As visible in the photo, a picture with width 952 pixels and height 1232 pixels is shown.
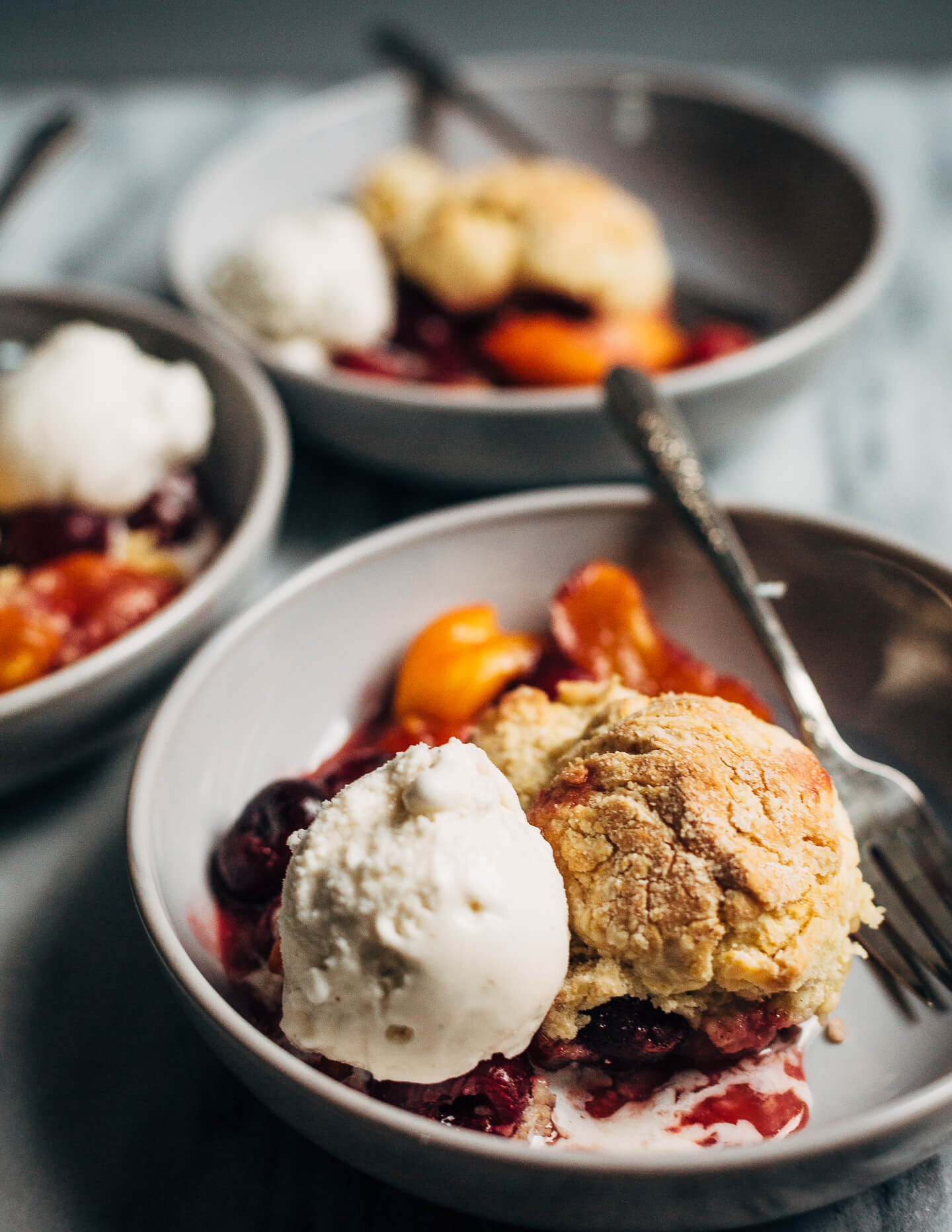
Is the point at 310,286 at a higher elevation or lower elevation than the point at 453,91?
lower

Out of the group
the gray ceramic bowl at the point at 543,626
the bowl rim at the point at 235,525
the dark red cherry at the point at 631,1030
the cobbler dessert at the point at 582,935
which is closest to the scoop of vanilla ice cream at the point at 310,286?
the bowl rim at the point at 235,525

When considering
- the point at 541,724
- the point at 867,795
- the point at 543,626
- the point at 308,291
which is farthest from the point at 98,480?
the point at 867,795

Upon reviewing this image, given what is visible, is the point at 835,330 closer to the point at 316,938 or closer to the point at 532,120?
the point at 532,120

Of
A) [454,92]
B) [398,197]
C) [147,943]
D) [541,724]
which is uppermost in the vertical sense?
[454,92]

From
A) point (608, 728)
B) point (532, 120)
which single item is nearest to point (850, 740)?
point (608, 728)

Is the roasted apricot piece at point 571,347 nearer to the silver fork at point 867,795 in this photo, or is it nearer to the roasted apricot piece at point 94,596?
the silver fork at point 867,795

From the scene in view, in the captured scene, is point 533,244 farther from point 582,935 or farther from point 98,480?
point 582,935

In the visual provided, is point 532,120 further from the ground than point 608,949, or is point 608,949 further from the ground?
point 532,120
